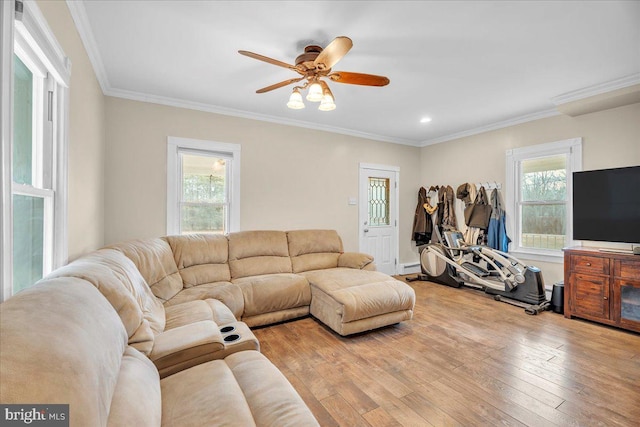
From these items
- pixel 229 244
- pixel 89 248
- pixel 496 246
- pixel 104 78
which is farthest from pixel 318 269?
pixel 104 78

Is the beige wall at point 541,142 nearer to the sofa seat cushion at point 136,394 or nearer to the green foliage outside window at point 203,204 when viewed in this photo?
the green foliage outside window at point 203,204

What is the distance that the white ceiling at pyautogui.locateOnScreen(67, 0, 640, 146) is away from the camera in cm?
199

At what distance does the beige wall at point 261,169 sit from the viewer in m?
3.36

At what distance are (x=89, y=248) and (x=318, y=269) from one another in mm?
2525

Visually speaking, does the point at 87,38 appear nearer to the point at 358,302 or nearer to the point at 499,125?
the point at 358,302

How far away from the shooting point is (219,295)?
9.17ft

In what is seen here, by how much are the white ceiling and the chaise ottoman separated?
2.23 meters

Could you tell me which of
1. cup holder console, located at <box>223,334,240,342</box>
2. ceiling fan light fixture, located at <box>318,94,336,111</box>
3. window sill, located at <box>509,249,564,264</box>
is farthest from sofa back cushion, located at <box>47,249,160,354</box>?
window sill, located at <box>509,249,564,264</box>

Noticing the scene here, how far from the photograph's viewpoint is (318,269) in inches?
155

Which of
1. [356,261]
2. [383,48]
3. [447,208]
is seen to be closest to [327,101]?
[383,48]

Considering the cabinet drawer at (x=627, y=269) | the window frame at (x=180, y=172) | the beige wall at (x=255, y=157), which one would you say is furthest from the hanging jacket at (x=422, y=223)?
the window frame at (x=180, y=172)

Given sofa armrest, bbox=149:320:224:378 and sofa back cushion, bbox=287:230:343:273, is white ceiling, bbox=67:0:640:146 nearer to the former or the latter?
sofa back cushion, bbox=287:230:343:273

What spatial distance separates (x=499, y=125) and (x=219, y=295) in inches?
188

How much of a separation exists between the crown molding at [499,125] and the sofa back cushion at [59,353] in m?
5.21
